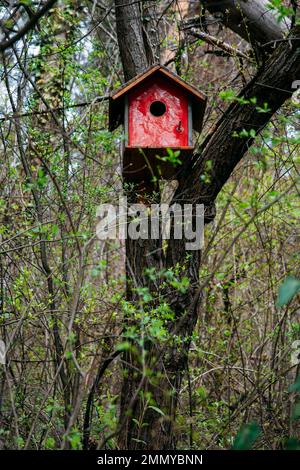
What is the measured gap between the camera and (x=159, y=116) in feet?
13.2

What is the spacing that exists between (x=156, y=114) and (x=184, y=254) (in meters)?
0.91

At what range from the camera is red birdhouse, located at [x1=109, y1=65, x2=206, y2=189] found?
3.94 metres

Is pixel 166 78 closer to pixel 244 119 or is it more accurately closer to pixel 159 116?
pixel 159 116

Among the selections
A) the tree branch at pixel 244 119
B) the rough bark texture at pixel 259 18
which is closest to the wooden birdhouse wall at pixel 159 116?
the tree branch at pixel 244 119

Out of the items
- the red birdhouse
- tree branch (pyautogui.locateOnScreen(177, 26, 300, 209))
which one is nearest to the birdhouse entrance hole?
the red birdhouse

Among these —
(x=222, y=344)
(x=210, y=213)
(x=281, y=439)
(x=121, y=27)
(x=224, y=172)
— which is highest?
(x=121, y=27)

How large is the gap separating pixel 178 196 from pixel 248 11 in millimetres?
1483

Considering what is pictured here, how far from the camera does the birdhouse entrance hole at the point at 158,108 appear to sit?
4.07 metres

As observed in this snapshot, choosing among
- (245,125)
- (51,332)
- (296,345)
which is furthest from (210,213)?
(51,332)

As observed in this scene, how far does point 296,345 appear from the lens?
A: 12.7 feet

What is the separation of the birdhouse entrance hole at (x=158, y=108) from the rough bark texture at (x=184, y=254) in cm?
35

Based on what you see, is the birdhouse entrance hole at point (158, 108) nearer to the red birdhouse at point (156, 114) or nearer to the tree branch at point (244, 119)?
the red birdhouse at point (156, 114)

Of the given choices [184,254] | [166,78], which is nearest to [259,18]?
[166,78]
